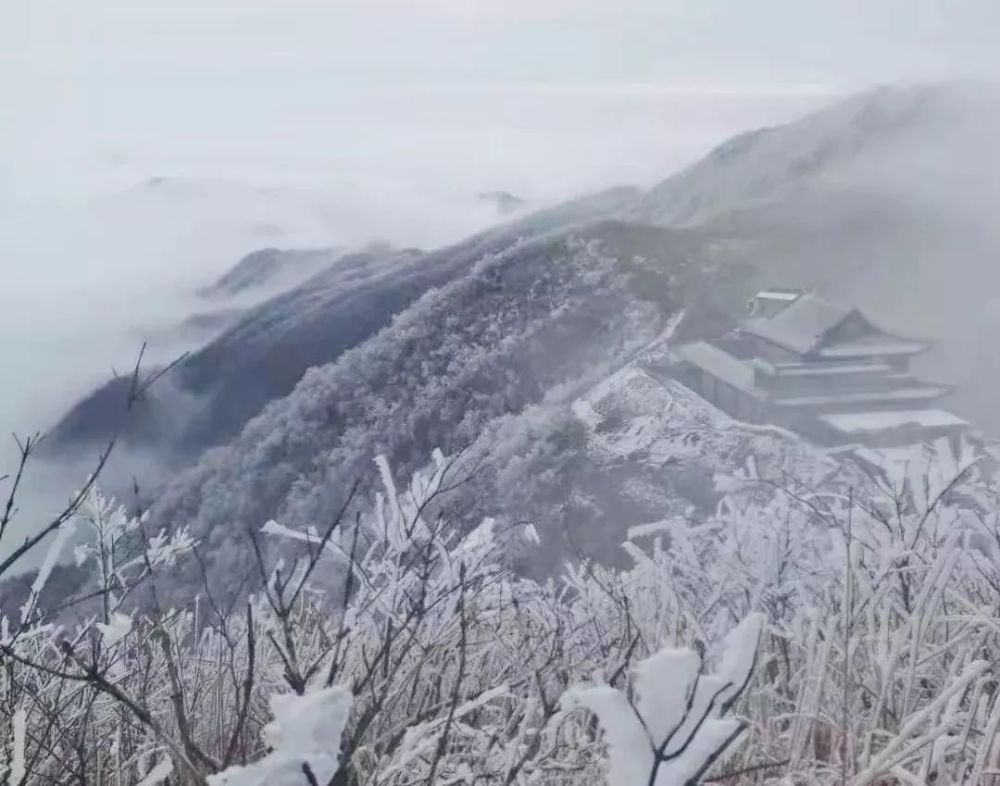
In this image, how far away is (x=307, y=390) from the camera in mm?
1917

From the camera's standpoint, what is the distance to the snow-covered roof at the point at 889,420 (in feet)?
6.35

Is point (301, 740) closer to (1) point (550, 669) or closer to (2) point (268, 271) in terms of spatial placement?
(1) point (550, 669)

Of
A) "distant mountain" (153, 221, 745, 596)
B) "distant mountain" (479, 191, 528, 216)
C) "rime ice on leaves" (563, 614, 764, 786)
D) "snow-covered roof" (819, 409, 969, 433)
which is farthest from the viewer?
"distant mountain" (479, 191, 528, 216)

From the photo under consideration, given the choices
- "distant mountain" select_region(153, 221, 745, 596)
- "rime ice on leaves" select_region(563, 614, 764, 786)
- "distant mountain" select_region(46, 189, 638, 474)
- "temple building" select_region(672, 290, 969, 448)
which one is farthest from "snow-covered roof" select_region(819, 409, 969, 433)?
"rime ice on leaves" select_region(563, 614, 764, 786)

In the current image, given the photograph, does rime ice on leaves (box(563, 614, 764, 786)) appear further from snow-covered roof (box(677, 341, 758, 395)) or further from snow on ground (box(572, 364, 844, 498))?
snow-covered roof (box(677, 341, 758, 395))

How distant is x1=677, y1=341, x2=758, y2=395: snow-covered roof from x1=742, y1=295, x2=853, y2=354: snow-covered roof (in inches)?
3.0

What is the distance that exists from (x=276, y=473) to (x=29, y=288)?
62 centimetres

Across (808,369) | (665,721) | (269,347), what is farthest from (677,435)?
(665,721)

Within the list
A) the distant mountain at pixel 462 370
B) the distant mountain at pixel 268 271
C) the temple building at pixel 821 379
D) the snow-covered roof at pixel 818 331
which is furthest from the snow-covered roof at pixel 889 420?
the distant mountain at pixel 268 271

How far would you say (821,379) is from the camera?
1.96 meters

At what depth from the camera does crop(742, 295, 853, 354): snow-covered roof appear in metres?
1.98

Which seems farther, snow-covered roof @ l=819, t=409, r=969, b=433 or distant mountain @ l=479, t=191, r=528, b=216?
distant mountain @ l=479, t=191, r=528, b=216

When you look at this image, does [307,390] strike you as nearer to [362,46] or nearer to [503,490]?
[503,490]

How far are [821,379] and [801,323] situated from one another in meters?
0.12
